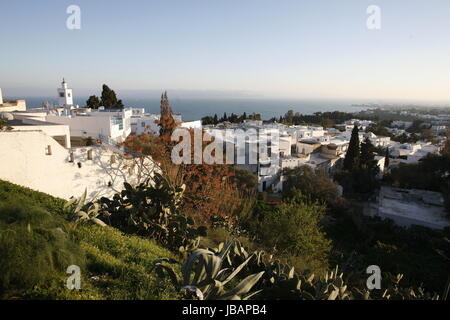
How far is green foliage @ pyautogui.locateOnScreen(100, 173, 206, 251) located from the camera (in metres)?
5.36

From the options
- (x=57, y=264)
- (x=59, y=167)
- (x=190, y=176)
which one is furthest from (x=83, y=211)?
(x=190, y=176)

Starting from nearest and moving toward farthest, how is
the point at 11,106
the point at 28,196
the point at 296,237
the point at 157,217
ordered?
the point at 157,217, the point at 28,196, the point at 296,237, the point at 11,106

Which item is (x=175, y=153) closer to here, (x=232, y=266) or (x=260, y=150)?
(x=232, y=266)

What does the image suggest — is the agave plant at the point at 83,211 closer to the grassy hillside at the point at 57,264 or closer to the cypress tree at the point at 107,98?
the grassy hillside at the point at 57,264

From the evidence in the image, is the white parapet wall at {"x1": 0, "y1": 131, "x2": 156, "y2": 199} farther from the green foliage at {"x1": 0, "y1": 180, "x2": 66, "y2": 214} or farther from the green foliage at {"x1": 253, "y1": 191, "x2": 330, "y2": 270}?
the green foliage at {"x1": 253, "y1": 191, "x2": 330, "y2": 270}

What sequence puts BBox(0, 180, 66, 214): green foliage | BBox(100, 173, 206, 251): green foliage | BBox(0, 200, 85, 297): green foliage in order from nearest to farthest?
BBox(0, 200, 85, 297): green foliage → BBox(100, 173, 206, 251): green foliage → BBox(0, 180, 66, 214): green foliage

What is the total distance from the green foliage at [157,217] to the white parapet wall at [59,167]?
319cm

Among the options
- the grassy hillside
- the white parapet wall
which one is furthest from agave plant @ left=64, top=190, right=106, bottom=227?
the white parapet wall

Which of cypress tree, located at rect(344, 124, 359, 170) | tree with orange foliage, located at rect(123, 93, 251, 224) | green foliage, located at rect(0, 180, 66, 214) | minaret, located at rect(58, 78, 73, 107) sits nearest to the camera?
green foliage, located at rect(0, 180, 66, 214)

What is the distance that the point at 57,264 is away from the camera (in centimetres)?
299

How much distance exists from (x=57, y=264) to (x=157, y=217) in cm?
256

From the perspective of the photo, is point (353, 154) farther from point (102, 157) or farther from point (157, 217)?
point (157, 217)

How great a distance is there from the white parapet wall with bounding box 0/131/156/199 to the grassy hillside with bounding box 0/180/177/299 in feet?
13.5

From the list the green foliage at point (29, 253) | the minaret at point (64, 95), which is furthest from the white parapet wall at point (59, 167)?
the minaret at point (64, 95)
